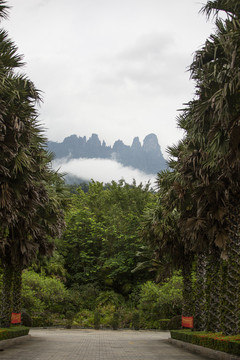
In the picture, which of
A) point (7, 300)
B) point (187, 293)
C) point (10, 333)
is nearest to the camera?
point (10, 333)

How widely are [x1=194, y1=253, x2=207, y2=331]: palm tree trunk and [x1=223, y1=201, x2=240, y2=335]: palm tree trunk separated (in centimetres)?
621

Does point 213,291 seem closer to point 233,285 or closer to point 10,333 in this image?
point 233,285

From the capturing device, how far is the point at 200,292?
19.3 meters

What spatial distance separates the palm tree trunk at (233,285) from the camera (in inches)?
481

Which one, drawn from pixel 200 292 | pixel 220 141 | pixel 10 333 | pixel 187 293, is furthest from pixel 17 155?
pixel 187 293

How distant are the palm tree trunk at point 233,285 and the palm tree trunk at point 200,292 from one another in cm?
621

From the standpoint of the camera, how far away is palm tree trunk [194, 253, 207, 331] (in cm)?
1906

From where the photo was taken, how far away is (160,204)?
2138 centimetres

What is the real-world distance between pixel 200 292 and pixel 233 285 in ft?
24.3

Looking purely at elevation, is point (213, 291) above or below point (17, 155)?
below

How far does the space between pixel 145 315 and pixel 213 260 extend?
2056 cm

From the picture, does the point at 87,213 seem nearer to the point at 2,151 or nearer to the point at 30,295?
the point at 30,295

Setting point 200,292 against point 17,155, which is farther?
point 200,292

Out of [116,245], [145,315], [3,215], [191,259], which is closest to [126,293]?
[116,245]
